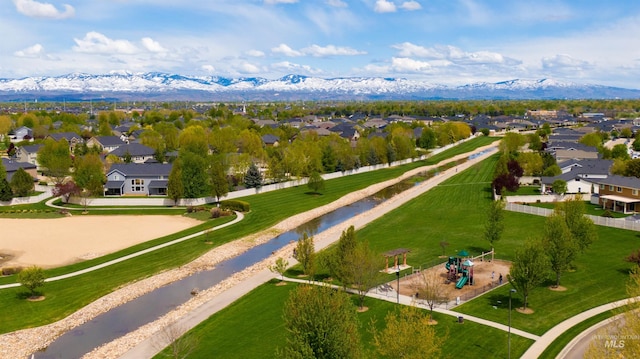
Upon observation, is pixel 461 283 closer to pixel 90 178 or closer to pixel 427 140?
pixel 90 178

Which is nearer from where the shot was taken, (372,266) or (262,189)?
(372,266)

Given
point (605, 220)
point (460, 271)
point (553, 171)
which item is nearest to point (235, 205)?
point (460, 271)

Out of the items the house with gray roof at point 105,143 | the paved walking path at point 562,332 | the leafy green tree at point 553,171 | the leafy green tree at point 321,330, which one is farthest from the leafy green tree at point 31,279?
the house with gray roof at point 105,143

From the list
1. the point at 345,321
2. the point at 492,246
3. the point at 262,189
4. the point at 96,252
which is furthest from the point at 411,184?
the point at 345,321

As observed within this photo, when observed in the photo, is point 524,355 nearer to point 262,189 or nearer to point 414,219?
point 414,219

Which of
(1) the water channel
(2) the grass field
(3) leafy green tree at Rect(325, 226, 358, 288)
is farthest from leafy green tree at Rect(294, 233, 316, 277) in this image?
(1) the water channel

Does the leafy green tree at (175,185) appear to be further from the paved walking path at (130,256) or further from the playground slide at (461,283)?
the playground slide at (461,283)
